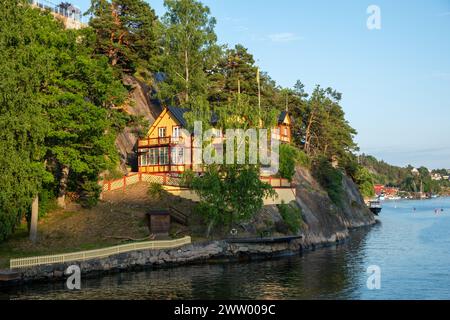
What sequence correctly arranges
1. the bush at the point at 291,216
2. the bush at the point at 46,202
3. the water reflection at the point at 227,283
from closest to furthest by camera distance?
the water reflection at the point at 227,283 < the bush at the point at 46,202 < the bush at the point at 291,216

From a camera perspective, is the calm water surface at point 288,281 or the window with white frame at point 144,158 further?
the window with white frame at point 144,158

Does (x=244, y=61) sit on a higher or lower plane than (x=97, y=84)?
higher

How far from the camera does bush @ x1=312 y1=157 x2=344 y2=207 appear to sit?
73812mm

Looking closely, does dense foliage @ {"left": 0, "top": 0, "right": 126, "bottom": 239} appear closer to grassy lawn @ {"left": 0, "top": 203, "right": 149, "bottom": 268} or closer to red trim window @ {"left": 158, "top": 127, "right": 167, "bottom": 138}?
grassy lawn @ {"left": 0, "top": 203, "right": 149, "bottom": 268}

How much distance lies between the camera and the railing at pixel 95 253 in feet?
108

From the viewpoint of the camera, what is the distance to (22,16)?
35.8m

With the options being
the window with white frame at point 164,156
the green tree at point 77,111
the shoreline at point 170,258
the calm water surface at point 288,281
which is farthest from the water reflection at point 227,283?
the window with white frame at point 164,156

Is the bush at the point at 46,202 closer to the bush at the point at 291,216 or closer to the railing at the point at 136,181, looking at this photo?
the railing at the point at 136,181

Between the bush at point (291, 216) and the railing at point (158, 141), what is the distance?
54.6 ft

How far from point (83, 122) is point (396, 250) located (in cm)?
3469

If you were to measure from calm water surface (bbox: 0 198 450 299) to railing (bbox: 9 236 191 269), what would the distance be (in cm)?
205
